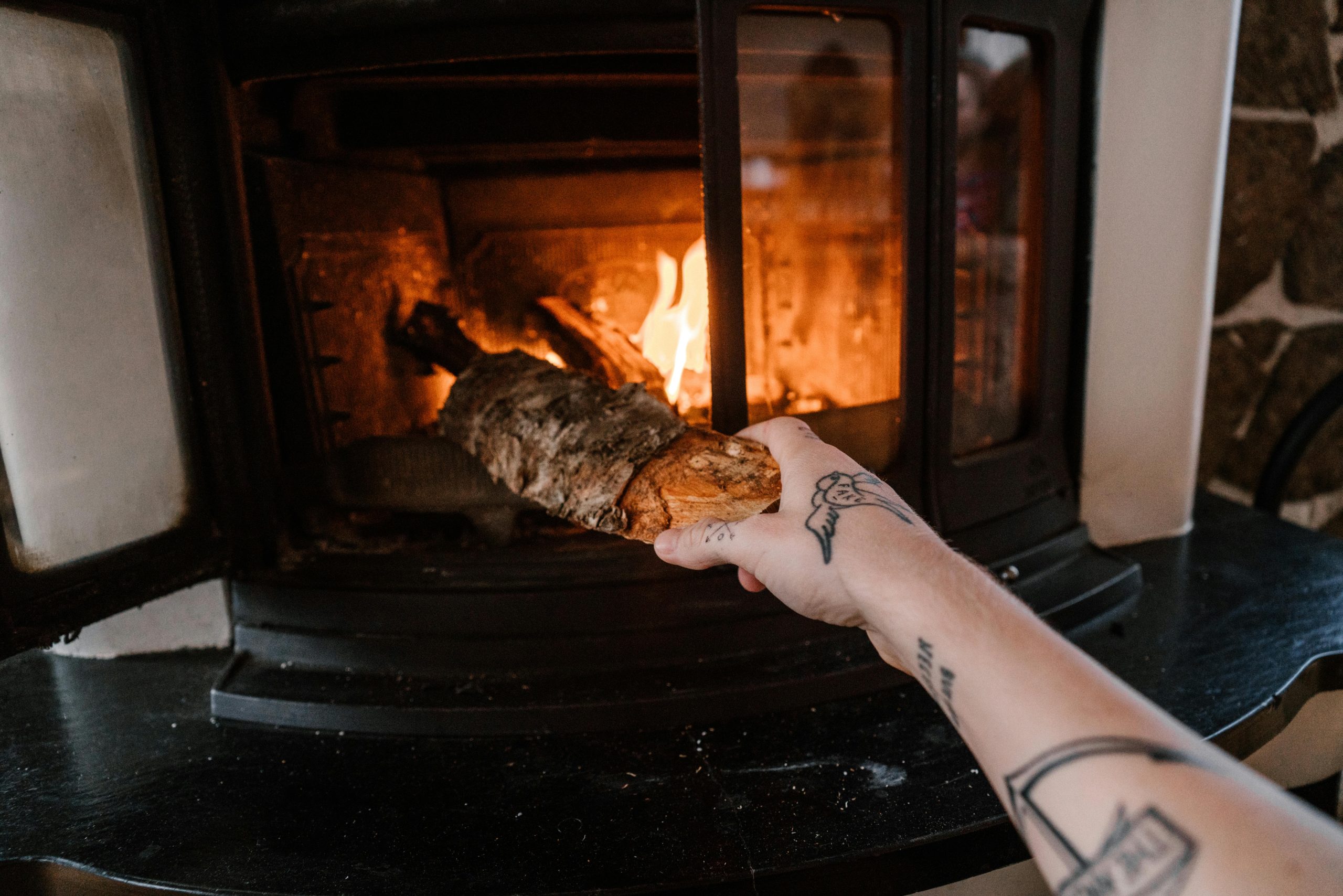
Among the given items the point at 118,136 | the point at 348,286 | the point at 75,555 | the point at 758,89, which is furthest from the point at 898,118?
the point at 75,555

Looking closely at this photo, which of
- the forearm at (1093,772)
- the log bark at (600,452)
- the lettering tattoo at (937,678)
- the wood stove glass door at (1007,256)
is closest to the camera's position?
the forearm at (1093,772)

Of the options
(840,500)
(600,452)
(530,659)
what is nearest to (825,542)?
(840,500)

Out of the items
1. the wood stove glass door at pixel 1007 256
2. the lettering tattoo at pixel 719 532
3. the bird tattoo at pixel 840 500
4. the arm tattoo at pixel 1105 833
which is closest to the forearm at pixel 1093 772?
Answer: the arm tattoo at pixel 1105 833

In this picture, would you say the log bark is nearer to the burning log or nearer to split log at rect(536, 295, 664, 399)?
the burning log

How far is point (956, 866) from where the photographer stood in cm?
88

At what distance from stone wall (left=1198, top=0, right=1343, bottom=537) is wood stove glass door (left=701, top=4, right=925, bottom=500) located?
108 centimetres

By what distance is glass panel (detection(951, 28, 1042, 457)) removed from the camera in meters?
1.19

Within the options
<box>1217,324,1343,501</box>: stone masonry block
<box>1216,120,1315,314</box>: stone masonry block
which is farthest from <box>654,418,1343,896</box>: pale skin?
<box>1217,324,1343,501</box>: stone masonry block

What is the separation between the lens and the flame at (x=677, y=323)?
137 cm

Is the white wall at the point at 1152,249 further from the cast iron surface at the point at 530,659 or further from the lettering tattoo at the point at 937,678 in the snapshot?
the lettering tattoo at the point at 937,678

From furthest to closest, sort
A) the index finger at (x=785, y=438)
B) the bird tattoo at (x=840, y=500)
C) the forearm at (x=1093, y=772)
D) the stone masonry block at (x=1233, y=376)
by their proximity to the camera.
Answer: the stone masonry block at (x=1233, y=376)
the index finger at (x=785, y=438)
the bird tattoo at (x=840, y=500)
the forearm at (x=1093, y=772)

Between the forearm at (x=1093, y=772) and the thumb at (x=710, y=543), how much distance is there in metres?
0.19

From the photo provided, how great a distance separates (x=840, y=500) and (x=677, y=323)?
74 cm

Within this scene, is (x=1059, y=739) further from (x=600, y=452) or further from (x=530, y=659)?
(x=530, y=659)
